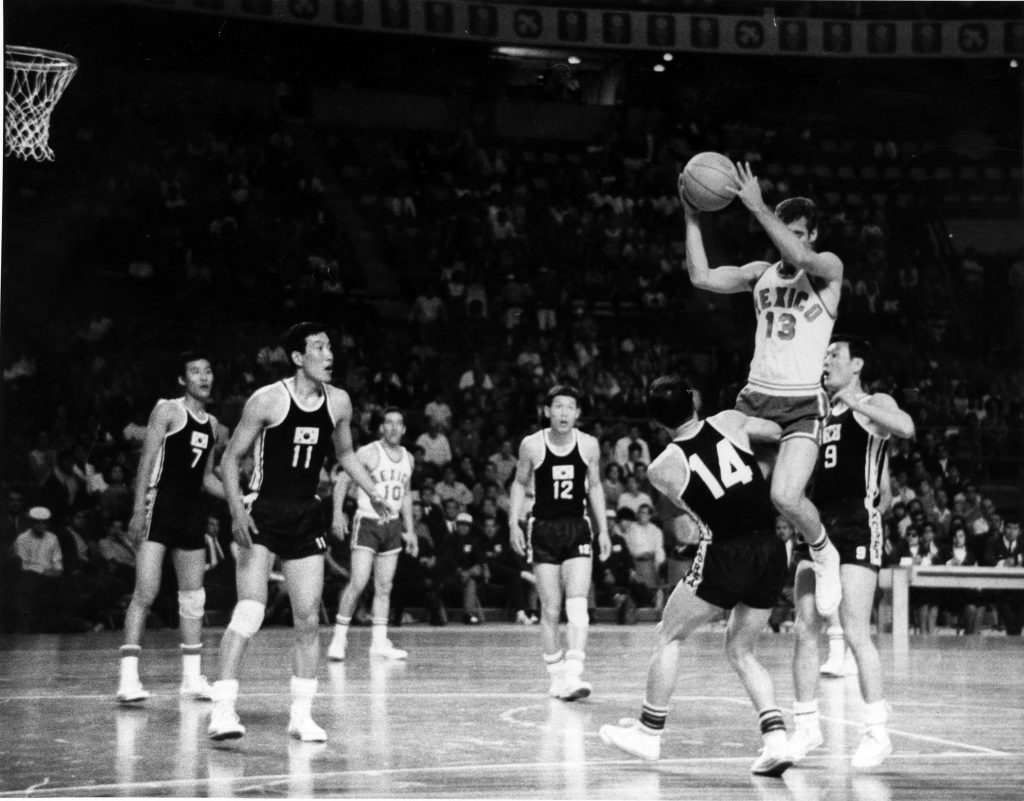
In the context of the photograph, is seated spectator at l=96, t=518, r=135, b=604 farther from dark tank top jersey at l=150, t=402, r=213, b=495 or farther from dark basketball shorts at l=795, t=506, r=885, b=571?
dark basketball shorts at l=795, t=506, r=885, b=571

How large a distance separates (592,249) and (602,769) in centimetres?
1595

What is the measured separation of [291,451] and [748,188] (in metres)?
2.59

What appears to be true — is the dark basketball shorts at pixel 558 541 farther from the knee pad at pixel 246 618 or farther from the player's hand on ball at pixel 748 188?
the player's hand on ball at pixel 748 188

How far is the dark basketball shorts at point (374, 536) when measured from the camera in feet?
39.8

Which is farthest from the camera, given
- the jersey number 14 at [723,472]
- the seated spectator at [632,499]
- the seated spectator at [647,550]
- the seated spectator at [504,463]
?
the seated spectator at [504,463]

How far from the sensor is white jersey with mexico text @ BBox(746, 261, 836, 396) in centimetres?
675

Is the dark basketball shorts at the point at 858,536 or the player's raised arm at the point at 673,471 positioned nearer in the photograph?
the player's raised arm at the point at 673,471

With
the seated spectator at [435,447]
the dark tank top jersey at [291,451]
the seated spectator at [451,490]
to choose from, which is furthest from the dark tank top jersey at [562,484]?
the seated spectator at [435,447]

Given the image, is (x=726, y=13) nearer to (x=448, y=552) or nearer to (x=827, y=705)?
(x=448, y=552)

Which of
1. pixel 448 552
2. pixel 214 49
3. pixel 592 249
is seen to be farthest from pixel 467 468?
pixel 214 49

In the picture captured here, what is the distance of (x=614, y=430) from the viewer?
18.3 metres

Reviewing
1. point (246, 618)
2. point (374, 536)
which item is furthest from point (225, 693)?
point (374, 536)

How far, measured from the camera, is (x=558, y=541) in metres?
9.00

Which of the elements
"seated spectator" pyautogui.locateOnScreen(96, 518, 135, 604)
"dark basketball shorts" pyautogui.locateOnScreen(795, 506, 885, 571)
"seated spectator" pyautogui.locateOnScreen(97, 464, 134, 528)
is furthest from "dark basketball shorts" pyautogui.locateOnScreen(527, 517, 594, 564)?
"seated spectator" pyautogui.locateOnScreen(97, 464, 134, 528)
